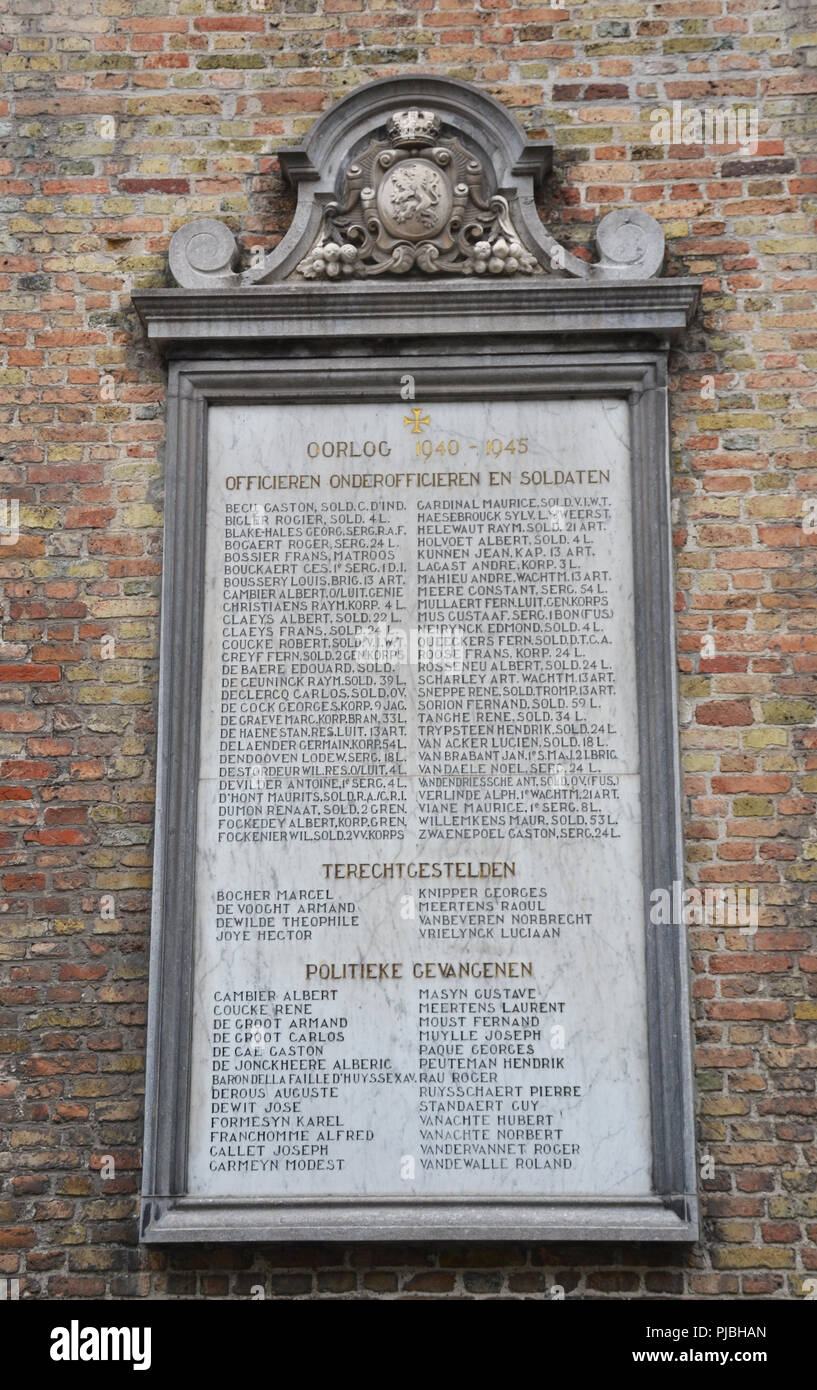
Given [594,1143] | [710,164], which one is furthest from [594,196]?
[594,1143]

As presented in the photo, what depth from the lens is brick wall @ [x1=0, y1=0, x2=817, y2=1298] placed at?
4594 mm

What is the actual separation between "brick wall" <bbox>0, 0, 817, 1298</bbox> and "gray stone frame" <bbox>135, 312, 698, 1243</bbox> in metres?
0.12

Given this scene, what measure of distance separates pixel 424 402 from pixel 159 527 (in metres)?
1.00

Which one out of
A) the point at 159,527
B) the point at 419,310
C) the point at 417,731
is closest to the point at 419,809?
the point at 417,731

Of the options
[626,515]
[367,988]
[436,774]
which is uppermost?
[626,515]

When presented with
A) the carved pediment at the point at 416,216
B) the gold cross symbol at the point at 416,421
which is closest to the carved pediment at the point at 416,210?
the carved pediment at the point at 416,216

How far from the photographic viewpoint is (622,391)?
16.7ft

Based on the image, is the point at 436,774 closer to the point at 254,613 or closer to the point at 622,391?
the point at 254,613

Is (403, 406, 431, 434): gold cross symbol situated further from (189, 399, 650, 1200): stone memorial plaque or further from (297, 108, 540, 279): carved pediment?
(297, 108, 540, 279): carved pediment

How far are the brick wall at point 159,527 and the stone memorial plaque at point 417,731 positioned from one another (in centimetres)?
15

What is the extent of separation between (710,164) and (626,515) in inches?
53.3

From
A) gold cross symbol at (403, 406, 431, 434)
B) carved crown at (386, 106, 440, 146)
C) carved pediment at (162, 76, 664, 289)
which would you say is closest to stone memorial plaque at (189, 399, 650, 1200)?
gold cross symbol at (403, 406, 431, 434)

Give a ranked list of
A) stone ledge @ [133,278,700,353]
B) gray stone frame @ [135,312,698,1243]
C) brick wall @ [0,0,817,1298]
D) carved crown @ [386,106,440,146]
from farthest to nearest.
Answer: carved crown @ [386,106,440,146] → stone ledge @ [133,278,700,353] → brick wall @ [0,0,817,1298] → gray stone frame @ [135,312,698,1243]

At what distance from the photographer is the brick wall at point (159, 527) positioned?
15.1ft
